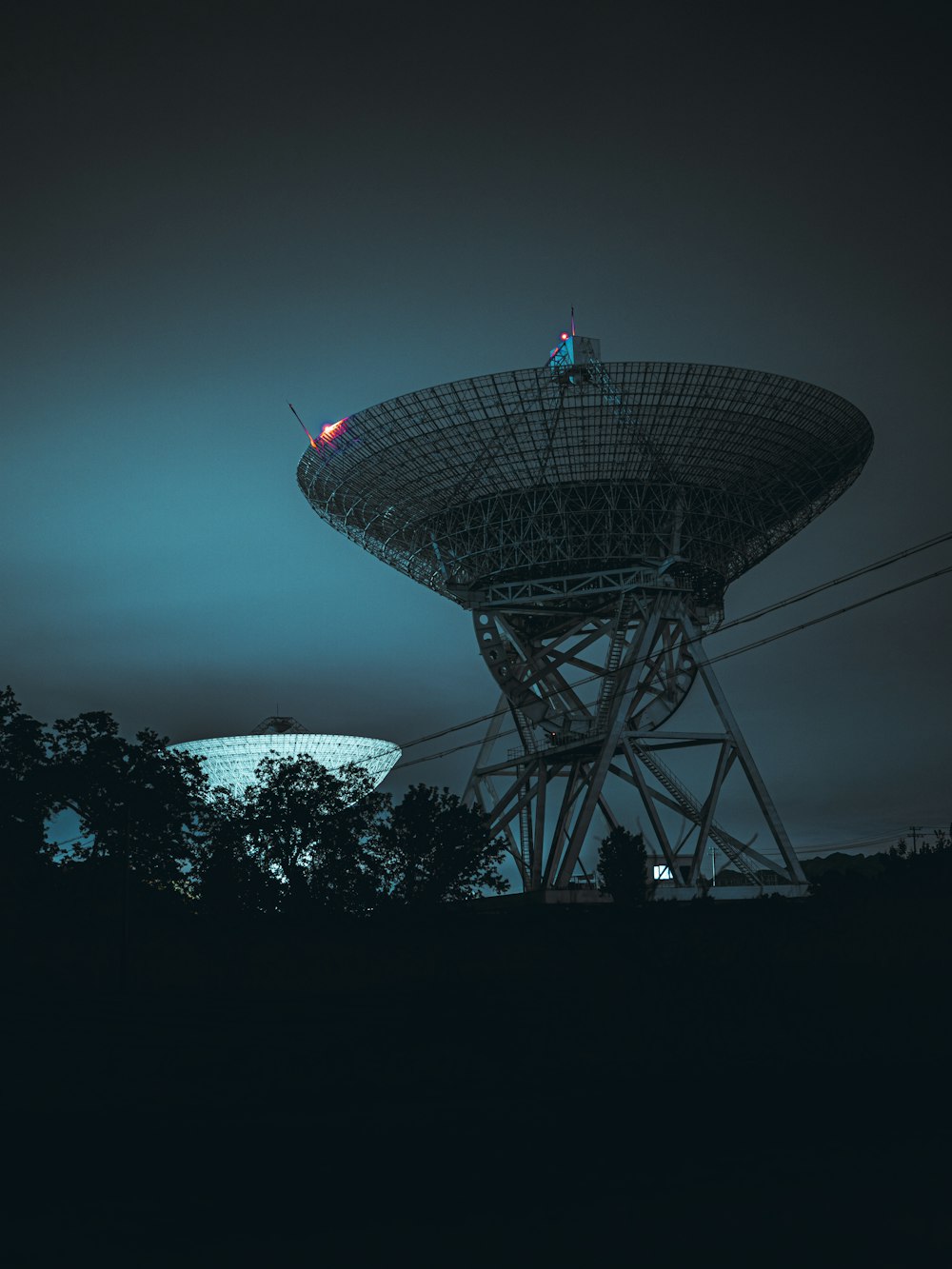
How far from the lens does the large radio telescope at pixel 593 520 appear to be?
47906 mm

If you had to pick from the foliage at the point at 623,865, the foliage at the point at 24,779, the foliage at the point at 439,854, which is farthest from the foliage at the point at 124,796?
the foliage at the point at 623,865

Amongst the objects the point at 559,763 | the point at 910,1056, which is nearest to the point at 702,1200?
the point at 910,1056

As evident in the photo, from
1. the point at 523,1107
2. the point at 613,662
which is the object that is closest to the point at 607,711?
the point at 613,662

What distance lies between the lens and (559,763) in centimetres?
5738

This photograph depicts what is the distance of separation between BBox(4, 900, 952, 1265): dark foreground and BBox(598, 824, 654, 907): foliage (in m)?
27.4

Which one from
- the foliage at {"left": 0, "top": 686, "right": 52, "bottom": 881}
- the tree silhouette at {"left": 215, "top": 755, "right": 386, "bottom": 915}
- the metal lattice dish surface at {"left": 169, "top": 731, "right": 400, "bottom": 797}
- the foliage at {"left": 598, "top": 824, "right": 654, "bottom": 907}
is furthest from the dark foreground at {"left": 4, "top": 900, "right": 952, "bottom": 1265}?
the metal lattice dish surface at {"left": 169, "top": 731, "right": 400, "bottom": 797}

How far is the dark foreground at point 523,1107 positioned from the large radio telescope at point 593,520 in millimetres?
20245

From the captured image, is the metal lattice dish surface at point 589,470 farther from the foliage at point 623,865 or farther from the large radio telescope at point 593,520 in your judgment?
the foliage at point 623,865

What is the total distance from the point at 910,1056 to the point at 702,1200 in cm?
947

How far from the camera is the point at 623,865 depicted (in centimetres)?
6819

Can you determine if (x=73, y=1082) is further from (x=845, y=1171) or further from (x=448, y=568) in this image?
(x=448, y=568)

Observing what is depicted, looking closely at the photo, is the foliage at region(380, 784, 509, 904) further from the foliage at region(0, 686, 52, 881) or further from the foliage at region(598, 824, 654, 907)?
the foliage at region(0, 686, 52, 881)

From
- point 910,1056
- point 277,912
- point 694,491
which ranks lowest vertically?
point 910,1056

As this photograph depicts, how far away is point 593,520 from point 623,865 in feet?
78.1
